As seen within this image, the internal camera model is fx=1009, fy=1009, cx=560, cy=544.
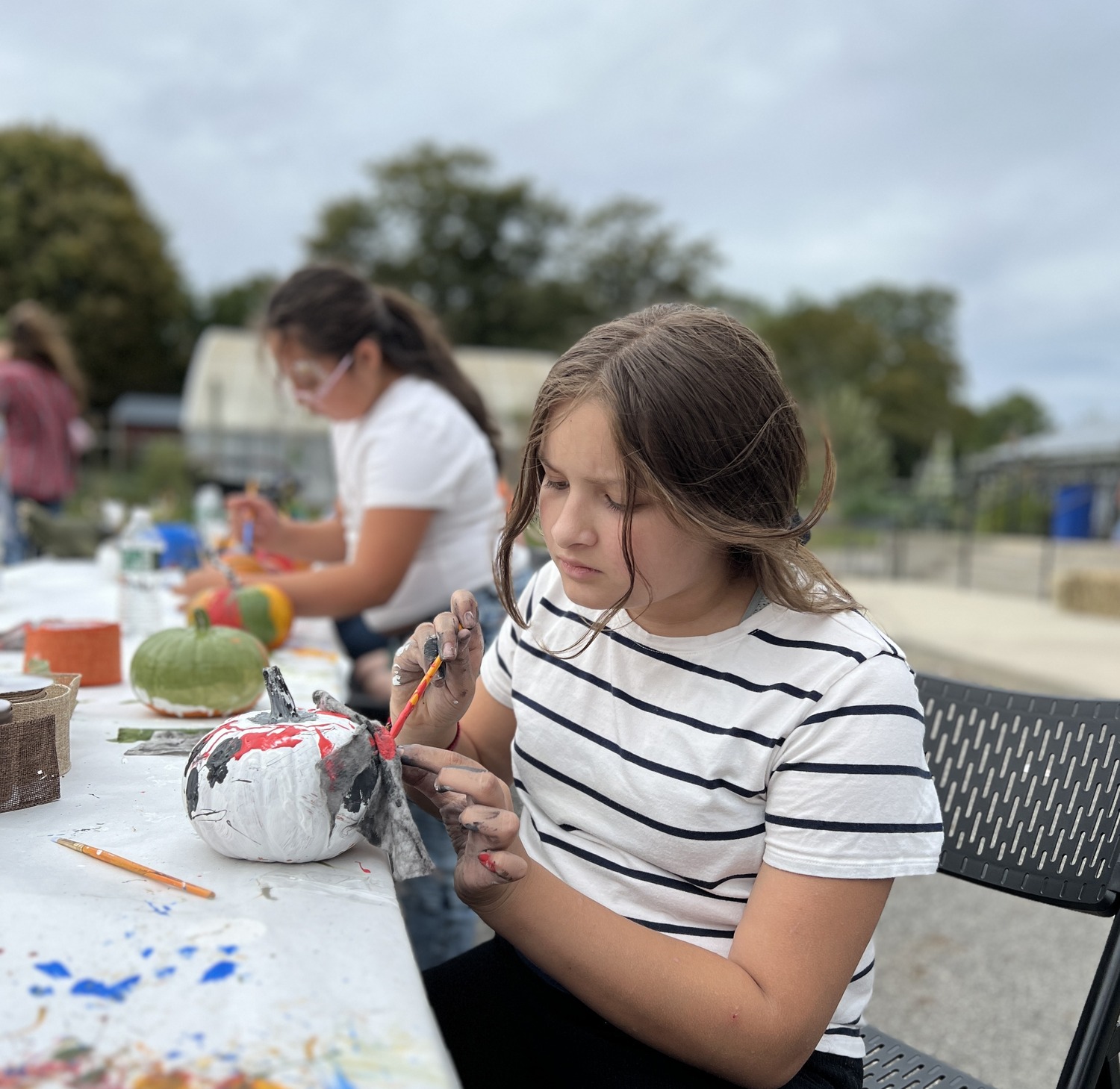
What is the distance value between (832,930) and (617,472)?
521 mm

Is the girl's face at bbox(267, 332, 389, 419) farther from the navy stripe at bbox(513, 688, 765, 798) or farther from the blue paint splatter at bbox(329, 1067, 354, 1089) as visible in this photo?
the blue paint splatter at bbox(329, 1067, 354, 1089)

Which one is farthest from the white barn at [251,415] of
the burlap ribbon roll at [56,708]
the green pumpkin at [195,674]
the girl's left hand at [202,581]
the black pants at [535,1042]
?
the black pants at [535,1042]

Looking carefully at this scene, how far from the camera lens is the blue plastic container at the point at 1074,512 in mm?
22859

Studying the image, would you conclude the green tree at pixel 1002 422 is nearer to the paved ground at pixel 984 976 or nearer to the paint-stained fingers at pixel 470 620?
the paved ground at pixel 984 976

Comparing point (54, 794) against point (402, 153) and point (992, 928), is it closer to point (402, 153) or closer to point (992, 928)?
point (992, 928)

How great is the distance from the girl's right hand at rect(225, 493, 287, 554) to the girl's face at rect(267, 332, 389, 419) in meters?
0.30

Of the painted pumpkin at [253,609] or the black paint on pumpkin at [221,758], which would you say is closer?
the black paint on pumpkin at [221,758]

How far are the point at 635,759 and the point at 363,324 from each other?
6.03 feet

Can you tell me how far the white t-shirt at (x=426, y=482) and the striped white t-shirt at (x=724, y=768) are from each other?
126 cm

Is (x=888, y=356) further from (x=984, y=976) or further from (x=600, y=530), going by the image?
(x=600, y=530)

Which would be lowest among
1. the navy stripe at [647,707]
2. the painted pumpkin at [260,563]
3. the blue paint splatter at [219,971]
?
the blue paint splatter at [219,971]

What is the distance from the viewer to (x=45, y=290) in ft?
90.3

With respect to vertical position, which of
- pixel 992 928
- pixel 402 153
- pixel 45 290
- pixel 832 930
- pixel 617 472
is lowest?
pixel 992 928

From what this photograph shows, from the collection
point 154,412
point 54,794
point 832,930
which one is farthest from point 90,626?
point 154,412
